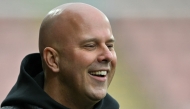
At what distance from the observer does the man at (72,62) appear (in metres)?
1.58

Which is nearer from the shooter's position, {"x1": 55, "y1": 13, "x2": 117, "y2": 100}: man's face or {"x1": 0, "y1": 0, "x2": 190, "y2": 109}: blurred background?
{"x1": 55, "y1": 13, "x2": 117, "y2": 100}: man's face

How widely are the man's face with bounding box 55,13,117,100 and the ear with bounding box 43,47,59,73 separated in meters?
0.03

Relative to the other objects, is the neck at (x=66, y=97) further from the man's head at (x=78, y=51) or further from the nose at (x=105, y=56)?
the nose at (x=105, y=56)

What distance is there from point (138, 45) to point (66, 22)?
10.0ft

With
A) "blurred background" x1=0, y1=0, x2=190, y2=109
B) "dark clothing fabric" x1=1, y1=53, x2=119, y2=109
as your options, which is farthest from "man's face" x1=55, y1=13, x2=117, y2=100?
"blurred background" x1=0, y1=0, x2=190, y2=109

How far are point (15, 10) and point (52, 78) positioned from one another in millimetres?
3002

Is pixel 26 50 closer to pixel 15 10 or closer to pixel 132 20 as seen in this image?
pixel 15 10

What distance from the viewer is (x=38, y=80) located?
5.72 ft

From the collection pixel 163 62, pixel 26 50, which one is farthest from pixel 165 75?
pixel 26 50

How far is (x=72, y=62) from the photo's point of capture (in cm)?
159

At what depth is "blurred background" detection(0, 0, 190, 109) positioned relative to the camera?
4.00 m

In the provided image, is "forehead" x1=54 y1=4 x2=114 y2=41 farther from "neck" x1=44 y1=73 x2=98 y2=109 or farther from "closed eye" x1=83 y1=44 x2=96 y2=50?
"neck" x1=44 y1=73 x2=98 y2=109

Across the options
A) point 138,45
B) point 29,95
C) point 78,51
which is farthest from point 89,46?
point 138,45

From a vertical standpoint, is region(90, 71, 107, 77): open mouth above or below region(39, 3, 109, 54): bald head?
below
